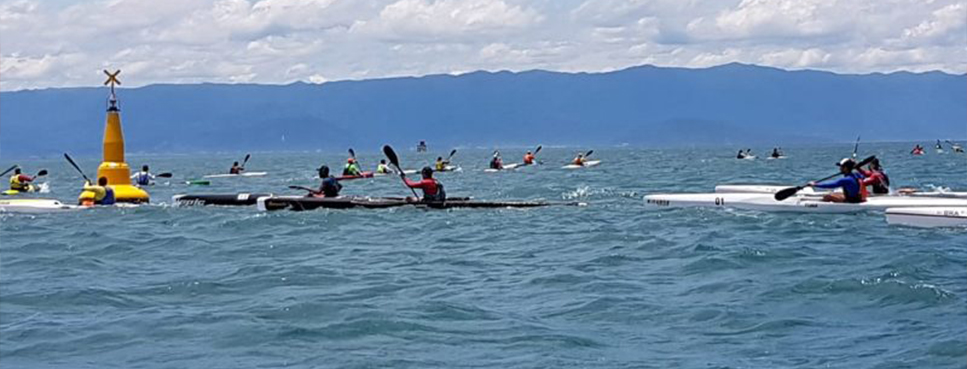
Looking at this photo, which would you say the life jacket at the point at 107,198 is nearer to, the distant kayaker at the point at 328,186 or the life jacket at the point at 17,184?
the distant kayaker at the point at 328,186

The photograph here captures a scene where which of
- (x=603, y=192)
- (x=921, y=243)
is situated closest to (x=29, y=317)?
(x=921, y=243)

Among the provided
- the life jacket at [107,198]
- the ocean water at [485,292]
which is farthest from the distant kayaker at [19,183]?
the ocean water at [485,292]

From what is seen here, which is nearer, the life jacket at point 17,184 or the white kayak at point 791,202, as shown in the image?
the white kayak at point 791,202

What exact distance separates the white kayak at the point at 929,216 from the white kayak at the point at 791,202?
40.6 inches

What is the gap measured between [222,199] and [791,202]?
1157 centimetres

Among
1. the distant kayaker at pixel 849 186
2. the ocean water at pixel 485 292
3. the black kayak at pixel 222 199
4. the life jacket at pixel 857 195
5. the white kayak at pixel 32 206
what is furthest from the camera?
the black kayak at pixel 222 199

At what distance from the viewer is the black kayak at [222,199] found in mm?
26562

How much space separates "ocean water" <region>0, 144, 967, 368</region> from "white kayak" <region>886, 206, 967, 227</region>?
22 centimetres

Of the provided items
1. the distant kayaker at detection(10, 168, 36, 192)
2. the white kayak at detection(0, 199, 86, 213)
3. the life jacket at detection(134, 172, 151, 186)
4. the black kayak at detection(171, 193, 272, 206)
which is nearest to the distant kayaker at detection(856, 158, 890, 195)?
the black kayak at detection(171, 193, 272, 206)

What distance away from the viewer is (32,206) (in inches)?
1027

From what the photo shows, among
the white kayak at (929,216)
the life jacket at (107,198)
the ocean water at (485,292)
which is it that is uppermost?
the life jacket at (107,198)

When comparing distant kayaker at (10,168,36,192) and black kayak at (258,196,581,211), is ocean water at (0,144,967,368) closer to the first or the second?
black kayak at (258,196,581,211)

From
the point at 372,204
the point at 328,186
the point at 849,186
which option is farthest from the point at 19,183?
the point at 849,186

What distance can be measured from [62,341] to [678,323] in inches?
213
